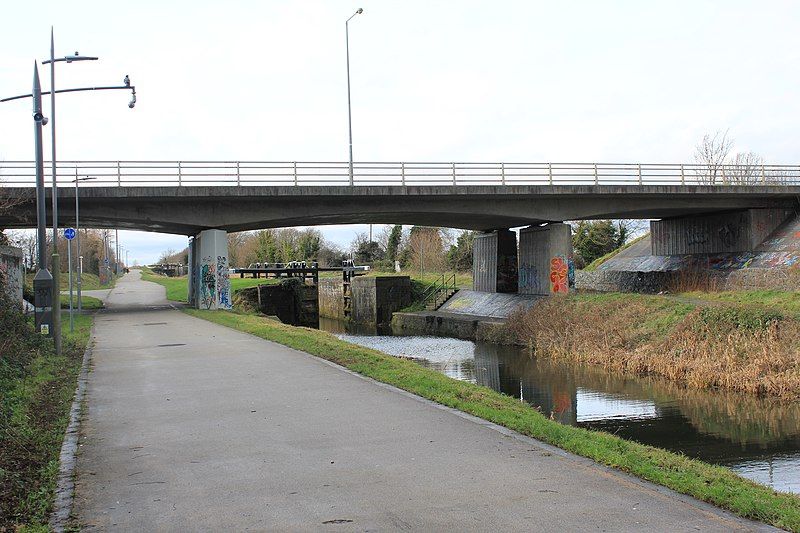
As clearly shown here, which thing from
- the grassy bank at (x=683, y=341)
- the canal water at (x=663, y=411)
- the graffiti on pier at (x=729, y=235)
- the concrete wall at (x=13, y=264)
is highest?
the graffiti on pier at (x=729, y=235)

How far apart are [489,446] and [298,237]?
3898 inches

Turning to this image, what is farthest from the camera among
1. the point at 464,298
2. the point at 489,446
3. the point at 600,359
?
the point at 464,298

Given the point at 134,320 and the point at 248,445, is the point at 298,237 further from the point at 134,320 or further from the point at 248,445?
the point at 248,445

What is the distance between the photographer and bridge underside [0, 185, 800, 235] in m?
32.2

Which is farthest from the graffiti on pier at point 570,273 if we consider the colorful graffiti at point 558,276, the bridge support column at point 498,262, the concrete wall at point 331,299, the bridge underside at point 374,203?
the concrete wall at point 331,299

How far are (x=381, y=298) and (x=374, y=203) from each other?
14.7 m

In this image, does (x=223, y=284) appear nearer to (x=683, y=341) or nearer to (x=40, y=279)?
(x=40, y=279)

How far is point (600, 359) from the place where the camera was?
74.5 ft

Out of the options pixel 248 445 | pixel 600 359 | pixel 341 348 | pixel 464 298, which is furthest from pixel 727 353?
pixel 464 298

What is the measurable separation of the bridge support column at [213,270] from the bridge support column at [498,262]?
14860mm

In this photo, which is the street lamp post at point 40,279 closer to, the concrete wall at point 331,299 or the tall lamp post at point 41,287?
the tall lamp post at point 41,287

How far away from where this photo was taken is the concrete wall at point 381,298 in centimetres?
4791

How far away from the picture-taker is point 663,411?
1543 cm

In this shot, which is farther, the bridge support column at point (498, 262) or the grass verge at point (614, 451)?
the bridge support column at point (498, 262)
